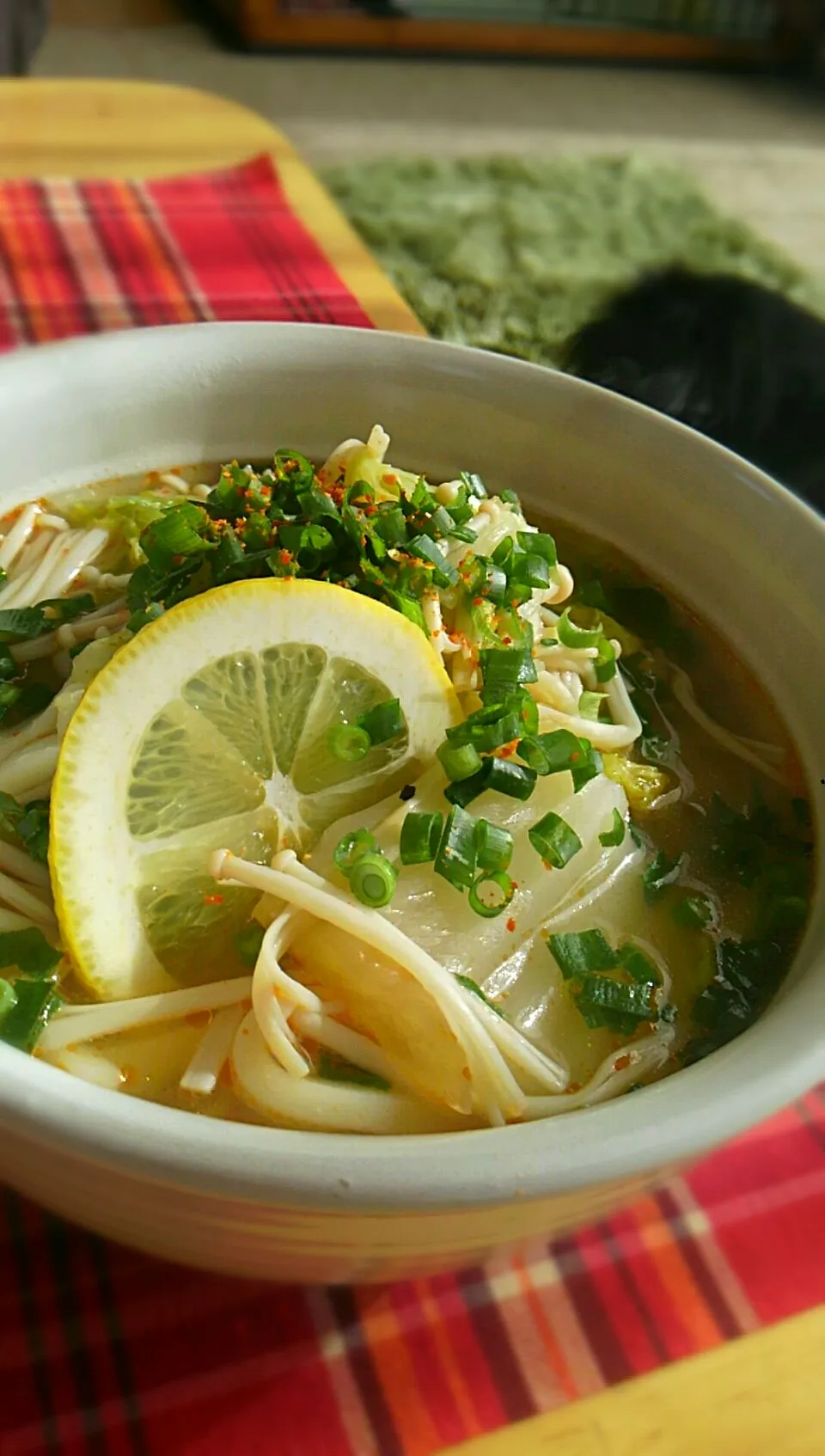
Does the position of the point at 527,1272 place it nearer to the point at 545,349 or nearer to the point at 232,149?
the point at 545,349

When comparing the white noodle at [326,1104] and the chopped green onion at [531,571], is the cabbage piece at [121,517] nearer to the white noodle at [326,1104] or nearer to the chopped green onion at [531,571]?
the chopped green onion at [531,571]

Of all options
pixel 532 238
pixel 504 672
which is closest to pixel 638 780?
pixel 504 672

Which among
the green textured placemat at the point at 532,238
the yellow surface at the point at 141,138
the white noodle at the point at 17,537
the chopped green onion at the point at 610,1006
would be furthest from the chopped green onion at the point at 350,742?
the green textured placemat at the point at 532,238

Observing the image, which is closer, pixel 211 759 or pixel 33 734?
pixel 211 759

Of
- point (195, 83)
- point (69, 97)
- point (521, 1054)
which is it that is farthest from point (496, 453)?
point (195, 83)

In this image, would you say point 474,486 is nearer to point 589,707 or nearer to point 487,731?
point 589,707
